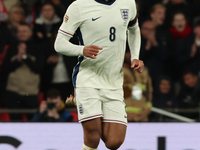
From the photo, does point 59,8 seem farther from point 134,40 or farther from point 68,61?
point 134,40

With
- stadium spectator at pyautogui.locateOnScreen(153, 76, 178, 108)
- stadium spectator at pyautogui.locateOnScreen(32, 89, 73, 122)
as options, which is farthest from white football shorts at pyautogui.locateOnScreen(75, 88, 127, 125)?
stadium spectator at pyautogui.locateOnScreen(153, 76, 178, 108)

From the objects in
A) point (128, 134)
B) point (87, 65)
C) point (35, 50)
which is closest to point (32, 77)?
point (35, 50)

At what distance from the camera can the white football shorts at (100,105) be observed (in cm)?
458

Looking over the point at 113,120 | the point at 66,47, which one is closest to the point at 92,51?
the point at 66,47

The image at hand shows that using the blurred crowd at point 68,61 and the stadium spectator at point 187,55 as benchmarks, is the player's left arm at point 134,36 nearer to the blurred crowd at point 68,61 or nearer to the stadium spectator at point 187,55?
the blurred crowd at point 68,61

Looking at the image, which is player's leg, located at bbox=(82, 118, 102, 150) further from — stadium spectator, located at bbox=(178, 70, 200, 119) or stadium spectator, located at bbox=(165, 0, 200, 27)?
stadium spectator, located at bbox=(165, 0, 200, 27)

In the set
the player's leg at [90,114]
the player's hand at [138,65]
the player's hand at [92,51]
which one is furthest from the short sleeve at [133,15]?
the player's leg at [90,114]

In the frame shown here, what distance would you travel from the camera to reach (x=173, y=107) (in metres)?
7.59

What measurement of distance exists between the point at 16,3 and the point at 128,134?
11.4 feet

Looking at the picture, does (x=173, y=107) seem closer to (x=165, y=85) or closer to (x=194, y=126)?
(x=165, y=85)

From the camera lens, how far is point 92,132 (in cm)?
454

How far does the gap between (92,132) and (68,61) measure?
8.99 ft

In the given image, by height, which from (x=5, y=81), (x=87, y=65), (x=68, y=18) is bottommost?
(x=5, y=81)

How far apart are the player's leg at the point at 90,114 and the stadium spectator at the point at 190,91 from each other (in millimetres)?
3373
